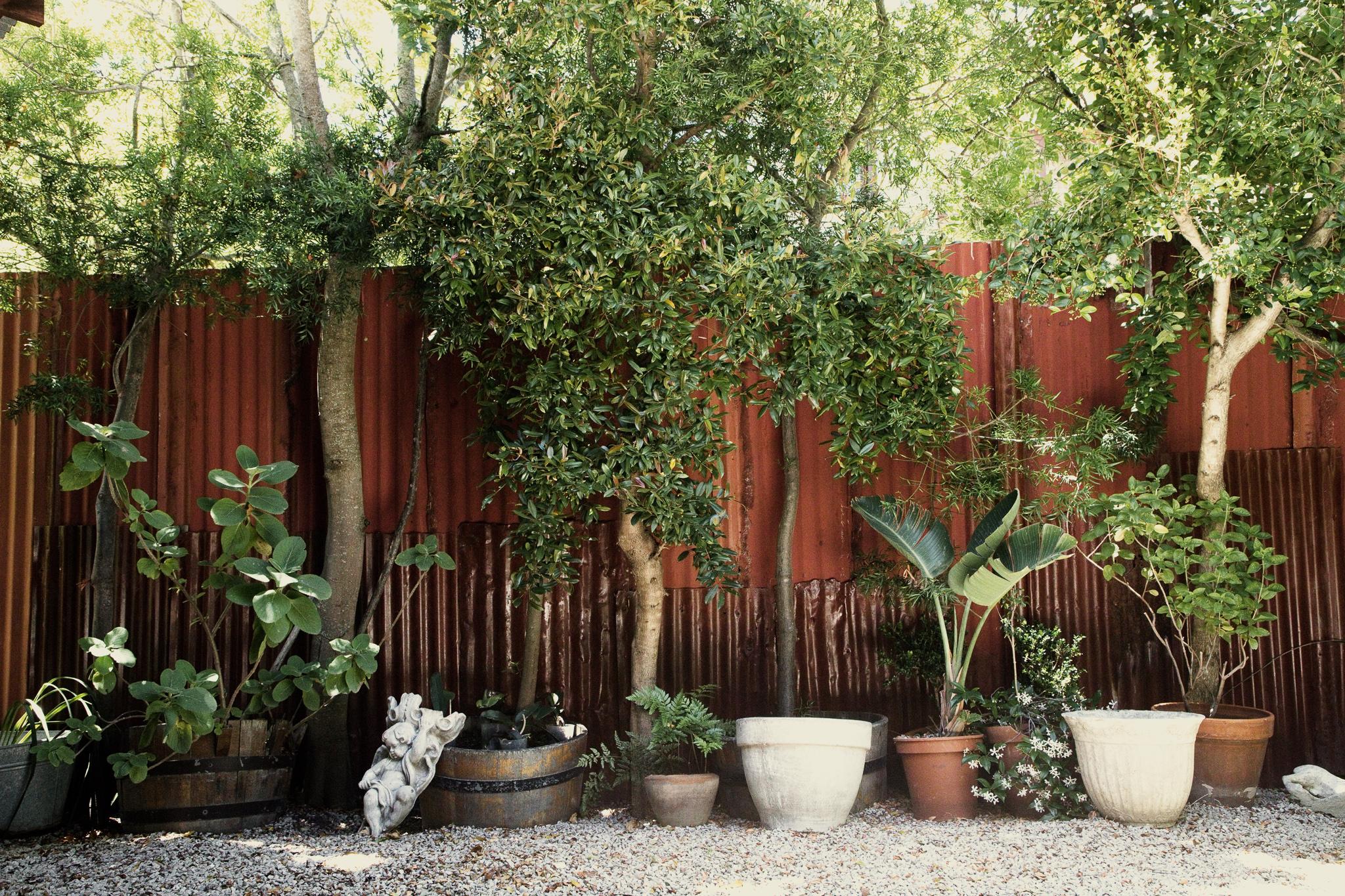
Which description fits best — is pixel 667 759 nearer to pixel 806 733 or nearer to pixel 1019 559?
pixel 806 733

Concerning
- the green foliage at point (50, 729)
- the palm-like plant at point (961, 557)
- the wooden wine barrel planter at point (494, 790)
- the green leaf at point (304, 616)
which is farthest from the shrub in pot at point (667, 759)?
the green foliage at point (50, 729)

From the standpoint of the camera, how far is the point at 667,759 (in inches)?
220

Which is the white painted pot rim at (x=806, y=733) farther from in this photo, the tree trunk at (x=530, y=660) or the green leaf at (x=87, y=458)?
the green leaf at (x=87, y=458)

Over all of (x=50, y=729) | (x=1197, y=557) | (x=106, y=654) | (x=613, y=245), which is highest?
(x=613, y=245)

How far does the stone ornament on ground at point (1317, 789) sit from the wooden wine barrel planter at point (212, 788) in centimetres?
515

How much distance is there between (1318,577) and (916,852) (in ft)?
10.3

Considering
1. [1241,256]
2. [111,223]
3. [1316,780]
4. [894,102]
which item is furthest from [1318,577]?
[111,223]

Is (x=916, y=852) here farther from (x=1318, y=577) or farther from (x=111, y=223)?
(x=111, y=223)

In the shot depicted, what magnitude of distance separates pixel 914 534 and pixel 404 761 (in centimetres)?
289

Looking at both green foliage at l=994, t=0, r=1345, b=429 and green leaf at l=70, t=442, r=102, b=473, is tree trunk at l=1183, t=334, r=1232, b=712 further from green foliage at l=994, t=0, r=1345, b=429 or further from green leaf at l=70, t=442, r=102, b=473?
green leaf at l=70, t=442, r=102, b=473

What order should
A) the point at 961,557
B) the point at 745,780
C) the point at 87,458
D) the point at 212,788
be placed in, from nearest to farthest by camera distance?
the point at 87,458 → the point at 212,788 → the point at 745,780 → the point at 961,557

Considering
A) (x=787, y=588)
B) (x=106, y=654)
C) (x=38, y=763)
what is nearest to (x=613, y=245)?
(x=787, y=588)

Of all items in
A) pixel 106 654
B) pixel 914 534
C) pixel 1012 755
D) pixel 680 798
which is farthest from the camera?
pixel 914 534

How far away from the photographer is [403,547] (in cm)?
620
